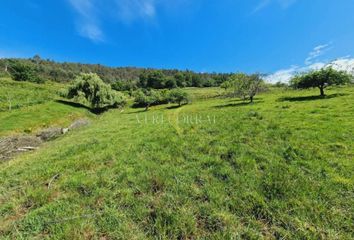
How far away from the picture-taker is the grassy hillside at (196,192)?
5082mm

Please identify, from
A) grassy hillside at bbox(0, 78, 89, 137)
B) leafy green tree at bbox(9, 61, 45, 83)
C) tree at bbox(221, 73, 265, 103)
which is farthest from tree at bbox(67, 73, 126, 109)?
leafy green tree at bbox(9, 61, 45, 83)

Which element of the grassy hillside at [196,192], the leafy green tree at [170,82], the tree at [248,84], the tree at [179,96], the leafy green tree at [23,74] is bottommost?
the grassy hillside at [196,192]

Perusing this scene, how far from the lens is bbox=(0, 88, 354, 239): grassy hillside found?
5.08 m

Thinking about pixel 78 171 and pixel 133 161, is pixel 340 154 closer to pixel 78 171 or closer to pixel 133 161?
pixel 133 161

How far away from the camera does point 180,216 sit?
545cm

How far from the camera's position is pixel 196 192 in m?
6.48

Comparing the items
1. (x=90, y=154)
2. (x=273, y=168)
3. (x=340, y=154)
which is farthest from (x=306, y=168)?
(x=90, y=154)

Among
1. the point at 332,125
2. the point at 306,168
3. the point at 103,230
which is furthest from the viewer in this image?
the point at 332,125

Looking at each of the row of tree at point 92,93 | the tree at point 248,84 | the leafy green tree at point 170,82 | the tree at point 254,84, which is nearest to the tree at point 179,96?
the row of tree at point 92,93

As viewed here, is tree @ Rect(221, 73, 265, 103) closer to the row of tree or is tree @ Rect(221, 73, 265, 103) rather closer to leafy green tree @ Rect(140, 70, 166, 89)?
the row of tree

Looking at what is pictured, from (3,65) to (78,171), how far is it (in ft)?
467

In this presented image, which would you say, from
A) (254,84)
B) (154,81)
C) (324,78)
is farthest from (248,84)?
(154,81)

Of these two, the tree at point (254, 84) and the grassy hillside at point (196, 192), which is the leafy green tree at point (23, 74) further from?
the grassy hillside at point (196, 192)

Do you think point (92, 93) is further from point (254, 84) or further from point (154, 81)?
point (154, 81)
